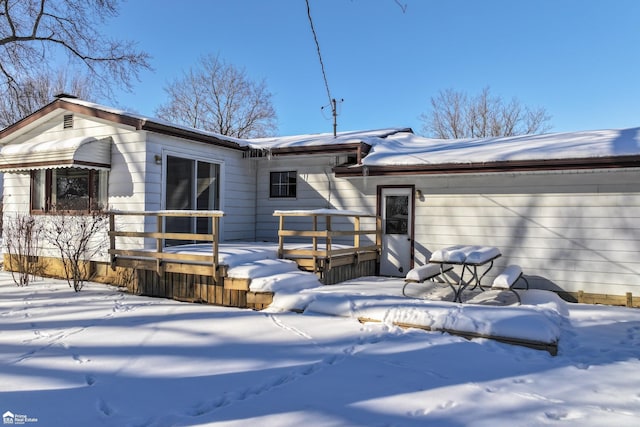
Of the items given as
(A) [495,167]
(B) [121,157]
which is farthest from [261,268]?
(A) [495,167]

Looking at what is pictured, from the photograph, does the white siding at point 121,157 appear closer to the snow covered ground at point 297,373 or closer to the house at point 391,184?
the house at point 391,184

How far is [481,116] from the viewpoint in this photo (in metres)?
26.7

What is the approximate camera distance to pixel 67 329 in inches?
191

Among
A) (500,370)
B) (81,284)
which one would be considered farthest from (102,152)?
(500,370)

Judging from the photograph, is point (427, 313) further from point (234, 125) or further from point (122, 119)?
point (234, 125)

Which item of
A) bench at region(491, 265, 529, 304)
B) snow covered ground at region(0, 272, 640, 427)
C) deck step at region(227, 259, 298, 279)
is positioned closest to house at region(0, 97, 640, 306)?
bench at region(491, 265, 529, 304)

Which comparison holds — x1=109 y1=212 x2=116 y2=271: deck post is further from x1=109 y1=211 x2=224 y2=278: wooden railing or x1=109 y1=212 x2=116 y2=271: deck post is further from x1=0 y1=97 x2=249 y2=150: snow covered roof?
x1=0 y1=97 x2=249 y2=150: snow covered roof

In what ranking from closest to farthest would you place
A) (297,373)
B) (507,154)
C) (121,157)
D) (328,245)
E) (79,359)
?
(297,373), (79,359), (328,245), (507,154), (121,157)

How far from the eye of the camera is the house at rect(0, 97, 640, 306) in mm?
7008

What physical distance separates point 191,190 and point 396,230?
4.44 meters

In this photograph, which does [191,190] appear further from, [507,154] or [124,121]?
[507,154]

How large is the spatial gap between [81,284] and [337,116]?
16118 mm

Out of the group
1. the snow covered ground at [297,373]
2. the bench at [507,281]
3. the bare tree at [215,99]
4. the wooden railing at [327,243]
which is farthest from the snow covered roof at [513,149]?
the bare tree at [215,99]

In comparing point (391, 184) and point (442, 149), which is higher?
point (442, 149)
